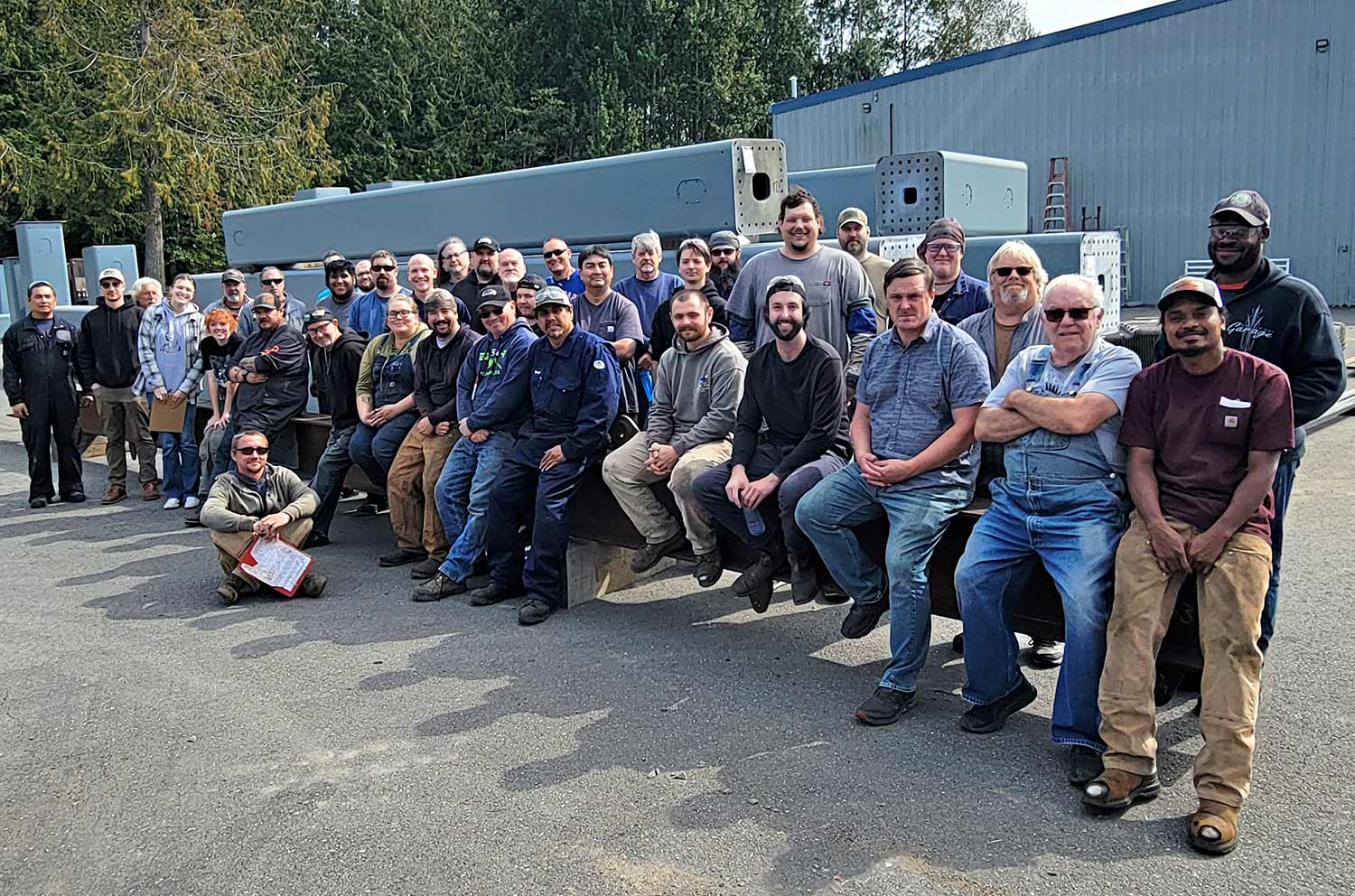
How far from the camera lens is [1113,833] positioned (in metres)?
3.42

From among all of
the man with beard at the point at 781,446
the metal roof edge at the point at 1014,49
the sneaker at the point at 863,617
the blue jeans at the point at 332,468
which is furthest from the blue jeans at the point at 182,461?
the metal roof edge at the point at 1014,49

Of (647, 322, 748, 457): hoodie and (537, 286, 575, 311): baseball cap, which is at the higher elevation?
(537, 286, 575, 311): baseball cap

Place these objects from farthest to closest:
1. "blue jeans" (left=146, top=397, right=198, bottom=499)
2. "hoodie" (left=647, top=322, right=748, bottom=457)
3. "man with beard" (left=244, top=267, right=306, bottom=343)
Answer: "blue jeans" (left=146, top=397, right=198, bottom=499)
"man with beard" (left=244, top=267, right=306, bottom=343)
"hoodie" (left=647, top=322, right=748, bottom=457)

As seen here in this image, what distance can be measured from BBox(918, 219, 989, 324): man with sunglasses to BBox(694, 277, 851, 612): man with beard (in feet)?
2.60

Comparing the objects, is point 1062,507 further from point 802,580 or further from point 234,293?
point 234,293

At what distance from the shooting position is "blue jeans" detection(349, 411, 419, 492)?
23.2 feet

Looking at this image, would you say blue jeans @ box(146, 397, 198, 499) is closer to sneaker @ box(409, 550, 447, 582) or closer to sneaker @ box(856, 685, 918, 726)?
sneaker @ box(409, 550, 447, 582)

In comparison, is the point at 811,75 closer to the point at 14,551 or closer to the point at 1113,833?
the point at 14,551

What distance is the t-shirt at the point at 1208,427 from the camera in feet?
11.4

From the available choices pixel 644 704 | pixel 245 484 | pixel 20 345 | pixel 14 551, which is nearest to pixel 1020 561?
pixel 644 704

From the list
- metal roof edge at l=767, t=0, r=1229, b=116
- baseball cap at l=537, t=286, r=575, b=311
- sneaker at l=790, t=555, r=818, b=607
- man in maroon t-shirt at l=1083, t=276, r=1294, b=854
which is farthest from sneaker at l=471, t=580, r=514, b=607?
metal roof edge at l=767, t=0, r=1229, b=116

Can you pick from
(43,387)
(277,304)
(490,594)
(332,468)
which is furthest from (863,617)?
(43,387)

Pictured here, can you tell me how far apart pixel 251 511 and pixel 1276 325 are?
17.2ft

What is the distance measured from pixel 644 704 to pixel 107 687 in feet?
8.01
